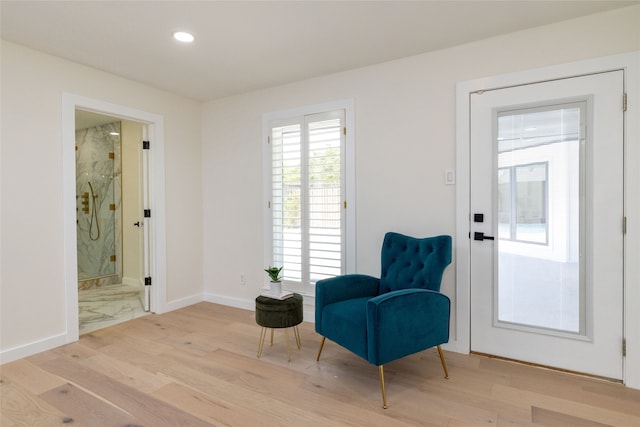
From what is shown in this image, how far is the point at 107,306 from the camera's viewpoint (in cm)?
427

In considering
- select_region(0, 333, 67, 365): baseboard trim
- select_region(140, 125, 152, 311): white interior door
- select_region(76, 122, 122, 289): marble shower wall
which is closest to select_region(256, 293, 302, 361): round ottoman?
select_region(0, 333, 67, 365): baseboard trim

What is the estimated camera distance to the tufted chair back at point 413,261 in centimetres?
255

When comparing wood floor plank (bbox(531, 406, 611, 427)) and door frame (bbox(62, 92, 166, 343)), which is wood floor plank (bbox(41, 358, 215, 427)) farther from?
wood floor plank (bbox(531, 406, 611, 427))

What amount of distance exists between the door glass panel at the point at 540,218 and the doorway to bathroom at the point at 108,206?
4630 mm

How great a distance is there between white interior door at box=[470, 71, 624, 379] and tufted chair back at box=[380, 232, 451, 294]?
1.41ft

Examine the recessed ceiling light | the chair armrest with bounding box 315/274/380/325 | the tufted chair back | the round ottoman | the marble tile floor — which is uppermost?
the recessed ceiling light

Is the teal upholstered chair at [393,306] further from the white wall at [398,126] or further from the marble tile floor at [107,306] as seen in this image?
the marble tile floor at [107,306]

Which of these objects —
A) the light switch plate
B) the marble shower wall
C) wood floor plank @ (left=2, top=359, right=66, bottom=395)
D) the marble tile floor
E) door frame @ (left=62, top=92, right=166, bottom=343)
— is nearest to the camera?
wood floor plank @ (left=2, top=359, right=66, bottom=395)

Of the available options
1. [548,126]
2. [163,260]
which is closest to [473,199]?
[548,126]

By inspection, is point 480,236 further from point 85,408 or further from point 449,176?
point 85,408

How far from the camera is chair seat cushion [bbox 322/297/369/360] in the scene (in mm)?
2240

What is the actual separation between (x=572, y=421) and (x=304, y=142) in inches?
117

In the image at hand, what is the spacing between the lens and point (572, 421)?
77.4 inches

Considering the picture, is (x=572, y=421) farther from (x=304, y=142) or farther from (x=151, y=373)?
(x=304, y=142)
